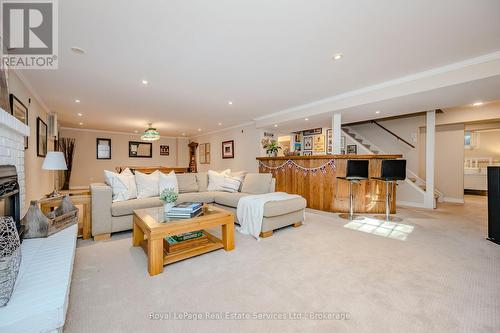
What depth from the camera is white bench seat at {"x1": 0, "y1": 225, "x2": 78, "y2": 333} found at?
0.97 metres

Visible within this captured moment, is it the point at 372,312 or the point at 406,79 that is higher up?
the point at 406,79

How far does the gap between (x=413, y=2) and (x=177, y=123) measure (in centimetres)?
646

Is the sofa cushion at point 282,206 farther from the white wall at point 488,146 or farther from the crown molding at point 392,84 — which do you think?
the white wall at point 488,146

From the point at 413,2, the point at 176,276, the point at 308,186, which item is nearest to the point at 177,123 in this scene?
the point at 308,186

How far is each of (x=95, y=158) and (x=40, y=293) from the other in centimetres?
877

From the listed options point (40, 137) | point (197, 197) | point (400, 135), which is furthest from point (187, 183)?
point (400, 135)

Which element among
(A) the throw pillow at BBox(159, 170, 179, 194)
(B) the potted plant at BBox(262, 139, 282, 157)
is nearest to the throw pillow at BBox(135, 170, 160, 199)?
(A) the throw pillow at BBox(159, 170, 179, 194)

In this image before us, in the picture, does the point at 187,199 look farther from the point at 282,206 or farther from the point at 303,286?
the point at 303,286

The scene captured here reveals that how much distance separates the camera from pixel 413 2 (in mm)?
1803

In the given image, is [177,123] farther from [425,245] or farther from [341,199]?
[425,245]

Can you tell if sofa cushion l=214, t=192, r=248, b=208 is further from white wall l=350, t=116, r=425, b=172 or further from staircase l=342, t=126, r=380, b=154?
white wall l=350, t=116, r=425, b=172

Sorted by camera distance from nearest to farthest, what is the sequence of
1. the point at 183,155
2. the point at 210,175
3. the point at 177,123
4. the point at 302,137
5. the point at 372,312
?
1. the point at 372,312
2. the point at 210,175
3. the point at 177,123
4. the point at 302,137
5. the point at 183,155

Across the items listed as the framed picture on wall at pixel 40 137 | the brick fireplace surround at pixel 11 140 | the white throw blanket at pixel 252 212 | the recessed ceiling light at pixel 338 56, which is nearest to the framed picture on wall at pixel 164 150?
the framed picture on wall at pixel 40 137

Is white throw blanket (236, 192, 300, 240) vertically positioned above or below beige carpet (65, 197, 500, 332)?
above
